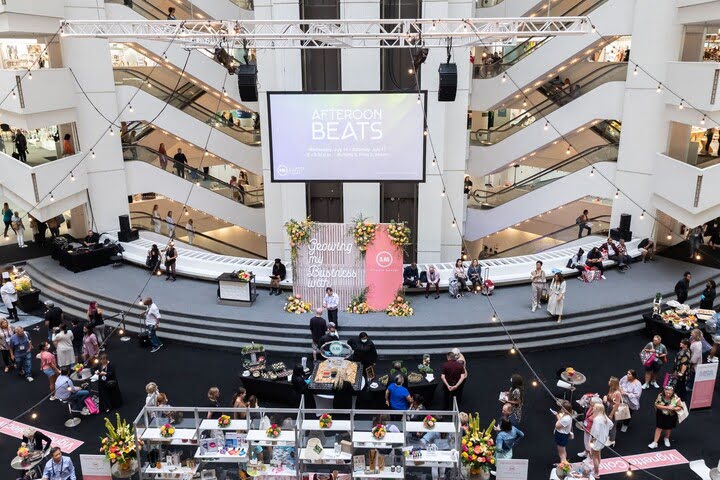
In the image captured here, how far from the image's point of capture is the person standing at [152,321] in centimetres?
1386

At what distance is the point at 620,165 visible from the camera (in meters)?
19.4

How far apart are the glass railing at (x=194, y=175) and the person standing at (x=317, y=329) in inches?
428

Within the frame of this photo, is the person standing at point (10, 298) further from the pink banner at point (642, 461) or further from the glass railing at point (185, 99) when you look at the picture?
the pink banner at point (642, 461)

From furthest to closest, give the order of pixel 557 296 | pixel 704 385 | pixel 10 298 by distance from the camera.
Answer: pixel 10 298
pixel 557 296
pixel 704 385

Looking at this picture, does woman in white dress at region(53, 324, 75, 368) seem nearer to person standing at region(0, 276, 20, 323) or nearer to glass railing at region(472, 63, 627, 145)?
person standing at region(0, 276, 20, 323)

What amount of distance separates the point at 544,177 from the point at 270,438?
15.5 meters

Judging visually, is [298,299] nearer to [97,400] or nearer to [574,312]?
[97,400]

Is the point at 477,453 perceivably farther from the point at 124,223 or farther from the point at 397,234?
the point at 124,223

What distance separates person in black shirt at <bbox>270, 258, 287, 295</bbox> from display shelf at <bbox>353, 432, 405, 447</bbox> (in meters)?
7.11

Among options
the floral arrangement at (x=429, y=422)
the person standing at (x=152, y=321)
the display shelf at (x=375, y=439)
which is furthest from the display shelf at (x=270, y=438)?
the person standing at (x=152, y=321)

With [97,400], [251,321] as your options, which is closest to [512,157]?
[251,321]

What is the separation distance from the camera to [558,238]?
21.9m

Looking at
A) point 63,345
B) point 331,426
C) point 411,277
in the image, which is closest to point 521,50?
point 411,277

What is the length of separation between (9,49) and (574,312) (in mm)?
18950
